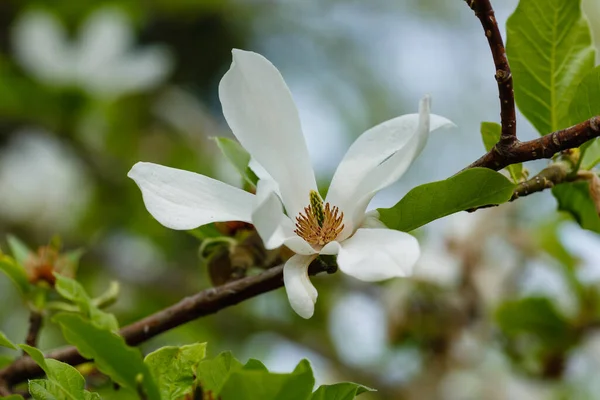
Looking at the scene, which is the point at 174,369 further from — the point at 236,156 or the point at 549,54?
the point at 549,54

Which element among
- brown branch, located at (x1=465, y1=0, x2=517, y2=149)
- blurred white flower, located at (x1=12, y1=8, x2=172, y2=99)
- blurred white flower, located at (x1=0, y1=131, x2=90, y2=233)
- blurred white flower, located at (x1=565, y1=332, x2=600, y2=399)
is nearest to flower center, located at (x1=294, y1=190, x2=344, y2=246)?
brown branch, located at (x1=465, y1=0, x2=517, y2=149)

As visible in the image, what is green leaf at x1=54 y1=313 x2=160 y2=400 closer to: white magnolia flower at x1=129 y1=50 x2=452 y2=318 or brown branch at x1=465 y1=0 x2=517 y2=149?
white magnolia flower at x1=129 y1=50 x2=452 y2=318

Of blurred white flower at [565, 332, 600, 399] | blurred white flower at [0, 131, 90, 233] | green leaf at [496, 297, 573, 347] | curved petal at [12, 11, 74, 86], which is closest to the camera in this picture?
green leaf at [496, 297, 573, 347]

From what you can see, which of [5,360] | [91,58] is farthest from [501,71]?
[91,58]

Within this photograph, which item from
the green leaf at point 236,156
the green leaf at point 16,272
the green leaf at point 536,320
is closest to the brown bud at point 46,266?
the green leaf at point 16,272

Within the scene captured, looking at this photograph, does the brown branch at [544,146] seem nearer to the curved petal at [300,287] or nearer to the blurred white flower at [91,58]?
the curved petal at [300,287]

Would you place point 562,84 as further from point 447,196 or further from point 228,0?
point 228,0

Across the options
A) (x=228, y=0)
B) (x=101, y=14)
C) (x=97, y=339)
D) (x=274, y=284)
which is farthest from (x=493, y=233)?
(x=228, y=0)
